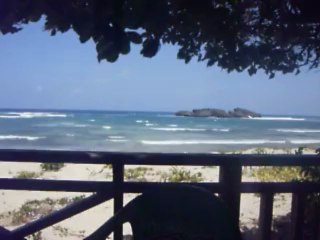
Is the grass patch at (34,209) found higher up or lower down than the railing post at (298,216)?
lower down

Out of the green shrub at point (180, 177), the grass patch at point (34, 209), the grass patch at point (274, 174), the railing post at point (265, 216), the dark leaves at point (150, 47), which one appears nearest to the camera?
the dark leaves at point (150, 47)

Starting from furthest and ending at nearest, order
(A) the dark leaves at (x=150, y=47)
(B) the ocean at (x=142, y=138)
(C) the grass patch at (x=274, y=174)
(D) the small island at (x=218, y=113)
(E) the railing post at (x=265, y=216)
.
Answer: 1. (D) the small island at (x=218, y=113)
2. (B) the ocean at (x=142, y=138)
3. (C) the grass patch at (x=274, y=174)
4. (E) the railing post at (x=265, y=216)
5. (A) the dark leaves at (x=150, y=47)

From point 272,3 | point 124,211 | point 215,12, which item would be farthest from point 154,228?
point 272,3

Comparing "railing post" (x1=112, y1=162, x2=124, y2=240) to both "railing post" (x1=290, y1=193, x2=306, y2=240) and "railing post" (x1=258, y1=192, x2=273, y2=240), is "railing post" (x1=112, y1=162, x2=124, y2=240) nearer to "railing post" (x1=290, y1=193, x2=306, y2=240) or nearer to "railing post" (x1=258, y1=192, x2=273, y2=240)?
"railing post" (x1=258, y1=192, x2=273, y2=240)

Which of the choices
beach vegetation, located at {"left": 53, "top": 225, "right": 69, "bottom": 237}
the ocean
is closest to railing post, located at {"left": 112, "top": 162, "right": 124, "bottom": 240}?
beach vegetation, located at {"left": 53, "top": 225, "right": 69, "bottom": 237}

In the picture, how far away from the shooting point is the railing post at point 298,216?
2.33 m

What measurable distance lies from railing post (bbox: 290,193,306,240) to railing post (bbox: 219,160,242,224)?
1.30 ft

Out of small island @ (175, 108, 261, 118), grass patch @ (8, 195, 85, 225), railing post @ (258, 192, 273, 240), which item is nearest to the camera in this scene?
railing post @ (258, 192, 273, 240)

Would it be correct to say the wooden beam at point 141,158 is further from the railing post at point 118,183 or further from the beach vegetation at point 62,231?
the beach vegetation at point 62,231

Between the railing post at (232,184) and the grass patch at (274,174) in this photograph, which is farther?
the grass patch at (274,174)

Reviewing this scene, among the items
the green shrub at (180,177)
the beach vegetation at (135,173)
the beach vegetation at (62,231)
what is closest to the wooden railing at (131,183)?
the beach vegetation at (62,231)

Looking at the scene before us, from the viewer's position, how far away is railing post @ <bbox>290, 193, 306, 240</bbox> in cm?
233

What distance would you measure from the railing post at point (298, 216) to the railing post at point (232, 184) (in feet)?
1.30

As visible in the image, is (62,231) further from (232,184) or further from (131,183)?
(232,184)
